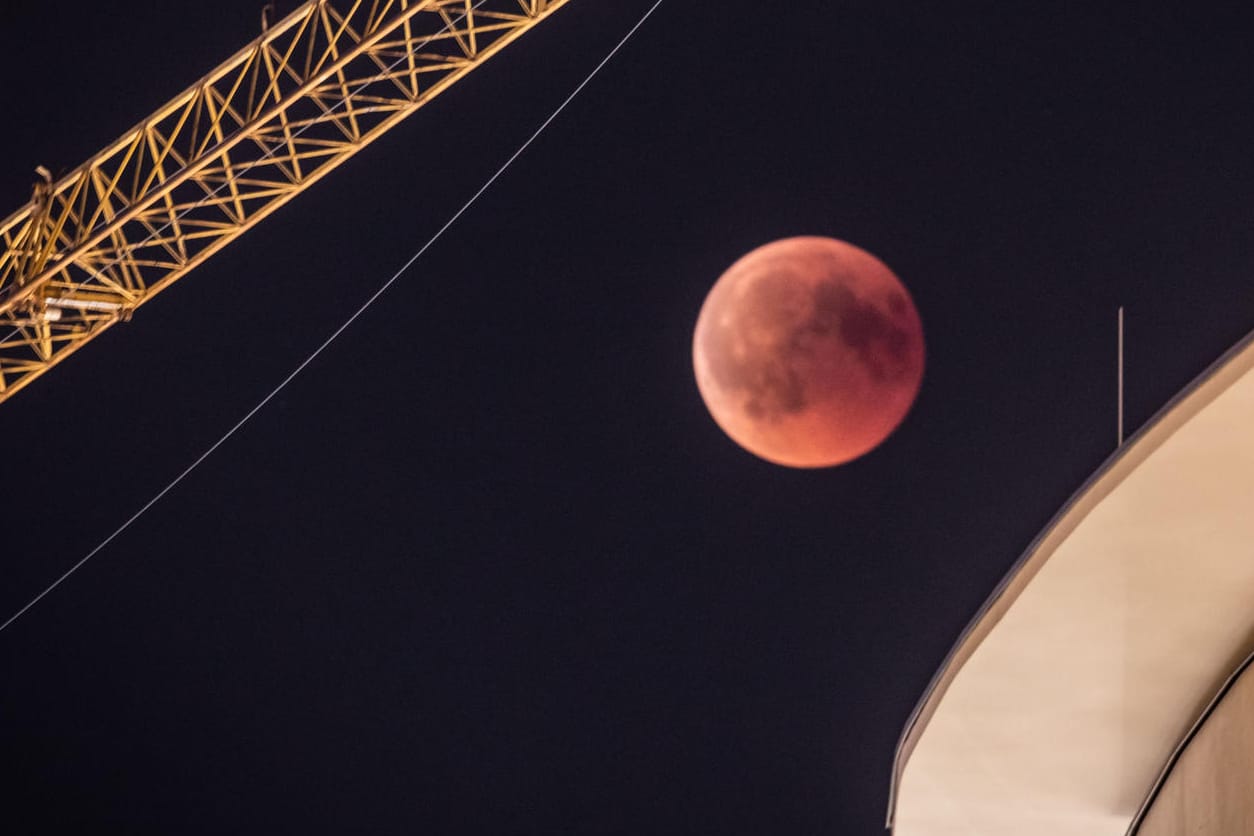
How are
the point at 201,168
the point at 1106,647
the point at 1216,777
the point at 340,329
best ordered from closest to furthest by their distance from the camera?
1. the point at 1216,777
2. the point at 1106,647
3. the point at 201,168
4. the point at 340,329

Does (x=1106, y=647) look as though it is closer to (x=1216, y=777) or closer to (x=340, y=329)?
(x=1216, y=777)

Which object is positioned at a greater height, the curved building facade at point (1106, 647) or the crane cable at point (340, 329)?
the crane cable at point (340, 329)

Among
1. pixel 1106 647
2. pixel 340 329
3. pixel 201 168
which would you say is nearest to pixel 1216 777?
pixel 1106 647

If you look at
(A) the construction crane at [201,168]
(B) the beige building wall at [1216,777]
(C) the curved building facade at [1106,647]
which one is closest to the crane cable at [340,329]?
(A) the construction crane at [201,168]

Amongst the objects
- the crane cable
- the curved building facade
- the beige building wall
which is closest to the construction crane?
the crane cable

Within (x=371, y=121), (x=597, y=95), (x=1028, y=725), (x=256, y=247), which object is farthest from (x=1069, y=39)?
(x=1028, y=725)

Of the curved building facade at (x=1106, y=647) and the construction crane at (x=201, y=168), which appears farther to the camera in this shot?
the construction crane at (x=201, y=168)

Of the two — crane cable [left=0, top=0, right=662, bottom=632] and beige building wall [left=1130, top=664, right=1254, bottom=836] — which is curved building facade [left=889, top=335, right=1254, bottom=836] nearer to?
beige building wall [left=1130, top=664, right=1254, bottom=836]

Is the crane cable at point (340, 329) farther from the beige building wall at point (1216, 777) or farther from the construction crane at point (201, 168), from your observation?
the beige building wall at point (1216, 777)

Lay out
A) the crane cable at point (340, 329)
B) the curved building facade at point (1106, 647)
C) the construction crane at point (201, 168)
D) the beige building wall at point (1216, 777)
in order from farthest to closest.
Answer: the crane cable at point (340, 329) → the construction crane at point (201, 168) → the beige building wall at point (1216, 777) → the curved building facade at point (1106, 647)

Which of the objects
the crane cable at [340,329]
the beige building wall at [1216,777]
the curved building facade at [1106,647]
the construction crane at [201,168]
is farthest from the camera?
the crane cable at [340,329]
